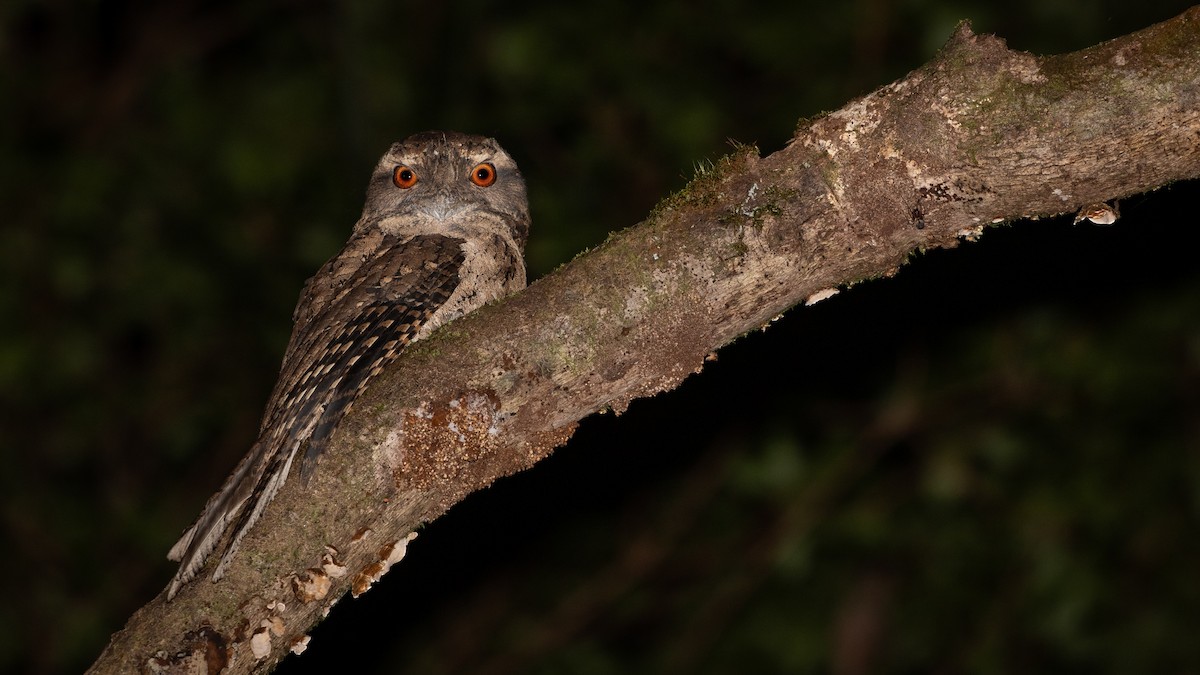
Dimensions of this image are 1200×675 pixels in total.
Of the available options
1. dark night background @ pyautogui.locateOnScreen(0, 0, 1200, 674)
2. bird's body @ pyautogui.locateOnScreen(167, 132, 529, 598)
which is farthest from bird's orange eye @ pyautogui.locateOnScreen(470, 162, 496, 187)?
dark night background @ pyautogui.locateOnScreen(0, 0, 1200, 674)

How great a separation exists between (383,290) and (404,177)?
0.92 metres

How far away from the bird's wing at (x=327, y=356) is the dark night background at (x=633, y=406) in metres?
1.87

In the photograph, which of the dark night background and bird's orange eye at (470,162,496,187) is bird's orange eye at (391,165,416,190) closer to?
bird's orange eye at (470,162,496,187)

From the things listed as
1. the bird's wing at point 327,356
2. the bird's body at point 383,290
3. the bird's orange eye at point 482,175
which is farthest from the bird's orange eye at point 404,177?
the bird's wing at point 327,356

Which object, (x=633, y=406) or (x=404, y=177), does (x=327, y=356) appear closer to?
(x=404, y=177)

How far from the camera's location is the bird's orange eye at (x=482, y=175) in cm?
391

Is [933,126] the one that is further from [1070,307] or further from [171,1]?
[171,1]

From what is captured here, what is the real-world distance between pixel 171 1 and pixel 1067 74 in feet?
19.9

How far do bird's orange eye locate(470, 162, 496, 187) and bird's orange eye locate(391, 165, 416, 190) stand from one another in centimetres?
20

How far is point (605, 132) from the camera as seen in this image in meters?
5.93

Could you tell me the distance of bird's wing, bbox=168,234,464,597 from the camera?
102 inches

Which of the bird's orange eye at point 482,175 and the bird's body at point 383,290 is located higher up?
the bird's orange eye at point 482,175

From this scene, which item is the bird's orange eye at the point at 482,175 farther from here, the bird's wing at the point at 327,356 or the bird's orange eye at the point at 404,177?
the bird's wing at the point at 327,356

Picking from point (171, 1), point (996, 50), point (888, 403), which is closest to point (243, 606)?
point (996, 50)
